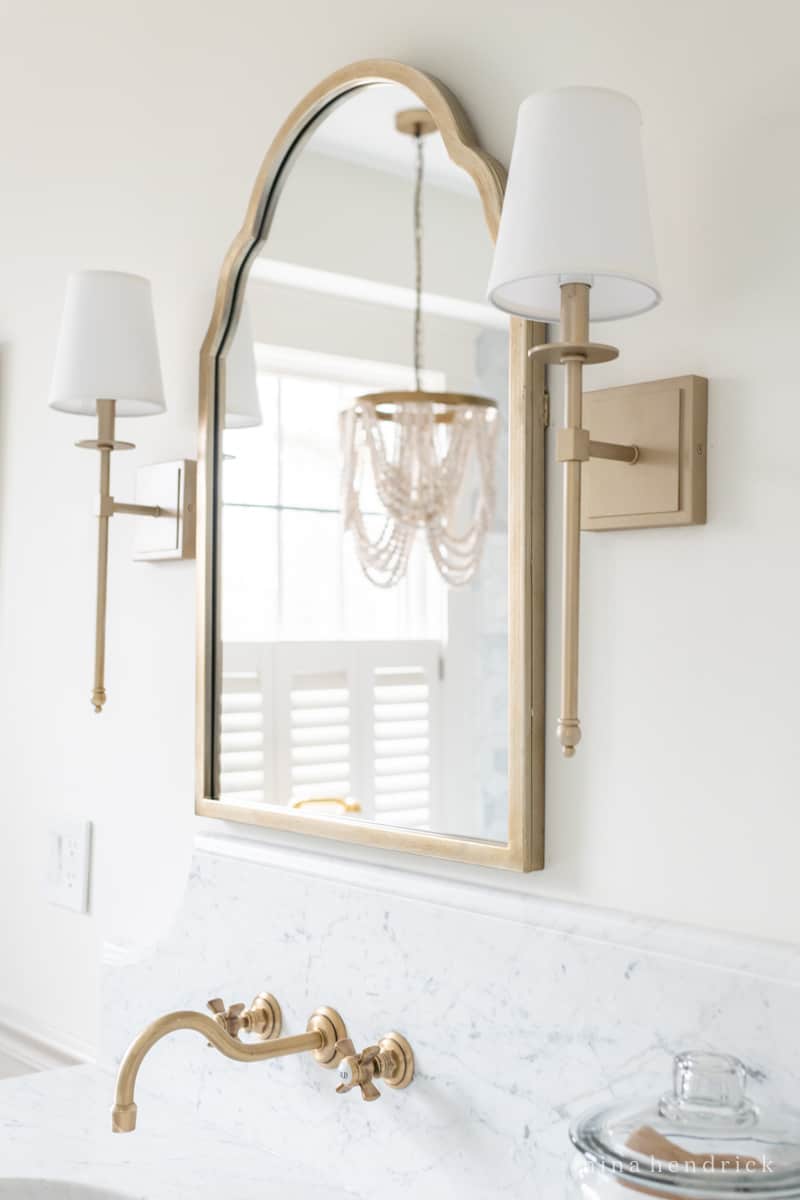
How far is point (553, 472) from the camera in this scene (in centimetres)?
110

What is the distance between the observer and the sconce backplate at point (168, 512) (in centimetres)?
149

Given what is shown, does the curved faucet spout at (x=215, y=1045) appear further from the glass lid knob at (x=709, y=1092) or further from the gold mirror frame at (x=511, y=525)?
the glass lid knob at (x=709, y=1092)

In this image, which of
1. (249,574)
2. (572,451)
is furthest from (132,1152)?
(572,451)

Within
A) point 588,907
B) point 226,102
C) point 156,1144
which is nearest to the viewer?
point 588,907

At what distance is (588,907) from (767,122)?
0.63 meters

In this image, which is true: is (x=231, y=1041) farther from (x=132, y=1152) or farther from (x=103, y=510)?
(x=103, y=510)

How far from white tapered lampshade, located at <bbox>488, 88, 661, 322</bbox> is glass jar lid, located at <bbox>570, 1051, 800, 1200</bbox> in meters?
0.56

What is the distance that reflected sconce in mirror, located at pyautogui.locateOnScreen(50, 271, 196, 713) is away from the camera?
56.8 inches

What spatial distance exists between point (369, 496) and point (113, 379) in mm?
379

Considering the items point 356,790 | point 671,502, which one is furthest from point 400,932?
point 671,502

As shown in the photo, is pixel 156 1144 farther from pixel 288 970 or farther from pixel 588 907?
pixel 588 907

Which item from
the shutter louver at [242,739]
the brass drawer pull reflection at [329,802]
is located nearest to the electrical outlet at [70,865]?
the shutter louver at [242,739]

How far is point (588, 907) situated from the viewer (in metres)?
1.06

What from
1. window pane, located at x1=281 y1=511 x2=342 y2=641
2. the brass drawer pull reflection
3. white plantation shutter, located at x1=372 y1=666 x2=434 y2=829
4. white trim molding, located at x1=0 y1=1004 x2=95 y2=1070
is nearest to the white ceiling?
window pane, located at x1=281 y1=511 x2=342 y2=641
